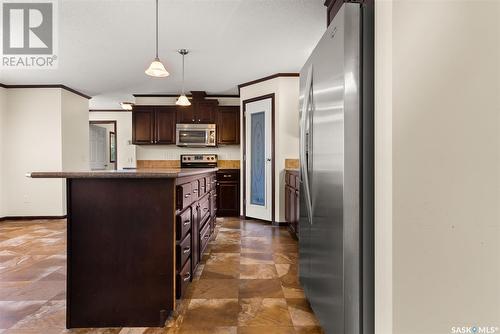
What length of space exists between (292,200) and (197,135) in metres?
2.66

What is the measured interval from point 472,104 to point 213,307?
1899 mm

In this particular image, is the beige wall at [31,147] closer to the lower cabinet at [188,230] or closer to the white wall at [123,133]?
the white wall at [123,133]

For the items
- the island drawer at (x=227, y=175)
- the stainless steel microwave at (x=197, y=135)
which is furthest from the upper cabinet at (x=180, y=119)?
the island drawer at (x=227, y=175)

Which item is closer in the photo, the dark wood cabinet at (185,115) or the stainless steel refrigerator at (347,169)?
the stainless steel refrigerator at (347,169)

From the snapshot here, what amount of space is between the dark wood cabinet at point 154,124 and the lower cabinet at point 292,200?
279 centimetres

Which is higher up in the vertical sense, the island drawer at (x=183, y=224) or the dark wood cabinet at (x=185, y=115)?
the dark wood cabinet at (x=185, y=115)

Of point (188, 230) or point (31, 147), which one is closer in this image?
point (188, 230)

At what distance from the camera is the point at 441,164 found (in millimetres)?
779

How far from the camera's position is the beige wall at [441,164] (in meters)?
0.66

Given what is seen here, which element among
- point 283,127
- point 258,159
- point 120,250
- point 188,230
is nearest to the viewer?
point 120,250

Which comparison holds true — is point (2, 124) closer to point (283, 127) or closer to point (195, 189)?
point (195, 189)

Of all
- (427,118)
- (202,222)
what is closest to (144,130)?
(202,222)

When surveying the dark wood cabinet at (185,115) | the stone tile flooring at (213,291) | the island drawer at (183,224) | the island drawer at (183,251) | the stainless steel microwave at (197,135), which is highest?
the dark wood cabinet at (185,115)

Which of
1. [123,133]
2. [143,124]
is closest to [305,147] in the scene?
[143,124]
